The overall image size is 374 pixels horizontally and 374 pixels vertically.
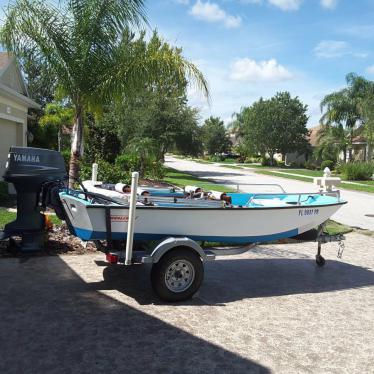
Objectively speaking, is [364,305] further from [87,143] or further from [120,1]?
[87,143]

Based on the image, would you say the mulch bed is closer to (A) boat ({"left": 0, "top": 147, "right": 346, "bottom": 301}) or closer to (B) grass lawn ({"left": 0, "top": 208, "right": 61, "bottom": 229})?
(A) boat ({"left": 0, "top": 147, "right": 346, "bottom": 301})

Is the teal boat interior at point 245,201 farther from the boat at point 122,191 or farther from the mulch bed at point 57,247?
the mulch bed at point 57,247

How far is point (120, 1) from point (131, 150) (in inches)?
497

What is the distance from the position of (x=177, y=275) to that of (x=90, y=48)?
5335 millimetres

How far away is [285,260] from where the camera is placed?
8164 mm

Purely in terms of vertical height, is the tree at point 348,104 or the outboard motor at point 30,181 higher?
the tree at point 348,104

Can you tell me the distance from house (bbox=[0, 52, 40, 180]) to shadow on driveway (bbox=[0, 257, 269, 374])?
349 inches

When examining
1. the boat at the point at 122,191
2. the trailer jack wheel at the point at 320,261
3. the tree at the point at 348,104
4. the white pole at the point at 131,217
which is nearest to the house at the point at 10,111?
the boat at the point at 122,191

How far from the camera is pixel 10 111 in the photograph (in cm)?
1459

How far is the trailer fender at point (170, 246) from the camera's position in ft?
17.7

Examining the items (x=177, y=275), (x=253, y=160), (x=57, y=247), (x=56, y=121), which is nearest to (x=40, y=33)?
(x=57, y=247)

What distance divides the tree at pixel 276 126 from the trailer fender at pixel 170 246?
49639 millimetres

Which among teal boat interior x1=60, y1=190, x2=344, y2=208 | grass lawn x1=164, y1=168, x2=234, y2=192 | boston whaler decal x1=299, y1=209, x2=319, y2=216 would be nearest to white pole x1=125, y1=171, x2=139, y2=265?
teal boat interior x1=60, y1=190, x2=344, y2=208

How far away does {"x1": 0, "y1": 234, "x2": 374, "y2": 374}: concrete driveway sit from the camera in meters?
4.09
